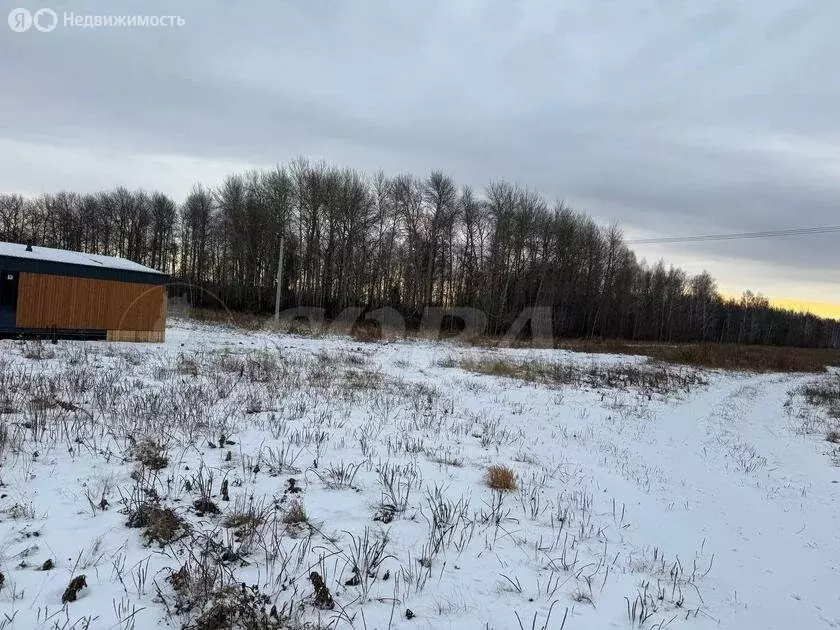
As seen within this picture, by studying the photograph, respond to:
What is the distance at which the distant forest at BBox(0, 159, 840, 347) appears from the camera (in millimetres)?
48844

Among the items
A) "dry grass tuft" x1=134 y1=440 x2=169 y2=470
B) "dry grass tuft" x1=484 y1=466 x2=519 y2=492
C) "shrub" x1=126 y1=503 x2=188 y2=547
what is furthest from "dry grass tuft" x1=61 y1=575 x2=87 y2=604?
"dry grass tuft" x1=484 y1=466 x2=519 y2=492

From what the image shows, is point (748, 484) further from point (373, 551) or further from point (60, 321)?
point (60, 321)

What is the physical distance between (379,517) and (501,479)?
173 cm

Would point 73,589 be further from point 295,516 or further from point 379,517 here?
point 379,517

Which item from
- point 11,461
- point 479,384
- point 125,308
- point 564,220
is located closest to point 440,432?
point 11,461

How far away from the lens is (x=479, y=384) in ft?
45.5

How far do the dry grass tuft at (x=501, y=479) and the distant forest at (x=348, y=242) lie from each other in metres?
40.1

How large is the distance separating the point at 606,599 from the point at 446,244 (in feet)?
163

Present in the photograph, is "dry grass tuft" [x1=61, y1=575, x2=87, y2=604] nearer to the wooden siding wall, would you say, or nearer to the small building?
the small building

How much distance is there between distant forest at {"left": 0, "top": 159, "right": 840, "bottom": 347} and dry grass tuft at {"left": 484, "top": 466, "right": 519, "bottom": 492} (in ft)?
131

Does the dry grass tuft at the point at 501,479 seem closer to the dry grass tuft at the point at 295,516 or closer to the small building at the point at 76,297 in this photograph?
the dry grass tuft at the point at 295,516

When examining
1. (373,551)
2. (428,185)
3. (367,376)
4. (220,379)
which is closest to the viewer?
(373,551)

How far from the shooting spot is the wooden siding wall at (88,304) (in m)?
16.0

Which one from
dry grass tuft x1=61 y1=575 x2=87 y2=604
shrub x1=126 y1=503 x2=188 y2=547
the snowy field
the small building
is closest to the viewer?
dry grass tuft x1=61 y1=575 x2=87 y2=604
